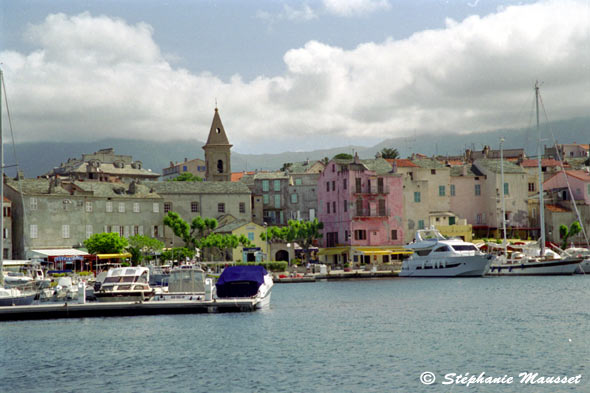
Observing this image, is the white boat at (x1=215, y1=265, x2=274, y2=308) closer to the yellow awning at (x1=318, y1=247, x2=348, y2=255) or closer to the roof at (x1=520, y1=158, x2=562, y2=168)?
the yellow awning at (x1=318, y1=247, x2=348, y2=255)

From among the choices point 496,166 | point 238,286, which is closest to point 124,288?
point 238,286

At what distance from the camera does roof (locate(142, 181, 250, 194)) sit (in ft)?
321

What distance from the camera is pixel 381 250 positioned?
93.8 meters

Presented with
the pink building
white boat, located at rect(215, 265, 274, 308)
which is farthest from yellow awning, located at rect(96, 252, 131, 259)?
white boat, located at rect(215, 265, 274, 308)

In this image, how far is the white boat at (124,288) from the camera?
157ft

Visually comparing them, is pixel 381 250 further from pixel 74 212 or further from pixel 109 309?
pixel 109 309

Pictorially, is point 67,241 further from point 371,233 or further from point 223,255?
point 371,233

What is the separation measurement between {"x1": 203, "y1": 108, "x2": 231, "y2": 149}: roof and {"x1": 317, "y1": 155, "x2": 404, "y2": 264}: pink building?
37515 millimetres

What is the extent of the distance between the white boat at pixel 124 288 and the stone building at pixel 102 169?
91.4 meters

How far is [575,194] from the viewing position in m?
102

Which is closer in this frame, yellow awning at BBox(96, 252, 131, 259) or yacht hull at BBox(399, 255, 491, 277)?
yellow awning at BBox(96, 252, 131, 259)

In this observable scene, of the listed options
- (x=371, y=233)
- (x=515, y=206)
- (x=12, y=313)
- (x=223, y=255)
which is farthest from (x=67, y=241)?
(x=515, y=206)

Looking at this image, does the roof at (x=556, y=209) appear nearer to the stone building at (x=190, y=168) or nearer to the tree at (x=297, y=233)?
the tree at (x=297, y=233)

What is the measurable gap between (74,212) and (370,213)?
3320cm
